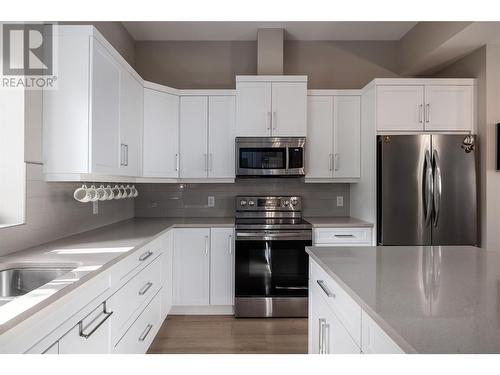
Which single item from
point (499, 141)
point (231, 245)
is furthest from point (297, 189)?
point (499, 141)

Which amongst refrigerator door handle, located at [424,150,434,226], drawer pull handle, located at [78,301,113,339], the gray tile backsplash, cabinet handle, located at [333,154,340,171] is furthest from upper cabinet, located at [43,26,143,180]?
refrigerator door handle, located at [424,150,434,226]

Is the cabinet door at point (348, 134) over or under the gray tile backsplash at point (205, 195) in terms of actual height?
over

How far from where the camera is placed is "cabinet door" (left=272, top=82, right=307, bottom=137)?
10.3 ft

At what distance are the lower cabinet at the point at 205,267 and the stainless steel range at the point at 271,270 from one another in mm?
125

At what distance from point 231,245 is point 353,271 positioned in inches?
73.5

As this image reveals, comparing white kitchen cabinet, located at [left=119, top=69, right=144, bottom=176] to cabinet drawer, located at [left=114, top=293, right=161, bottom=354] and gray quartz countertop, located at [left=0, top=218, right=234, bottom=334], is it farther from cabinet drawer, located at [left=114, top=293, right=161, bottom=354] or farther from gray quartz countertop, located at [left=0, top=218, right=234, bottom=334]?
cabinet drawer, located at [left=114, top=293, right=161, bottom=354]

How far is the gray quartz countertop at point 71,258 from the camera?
95cm

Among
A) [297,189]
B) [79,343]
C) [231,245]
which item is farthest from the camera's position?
[297,189]

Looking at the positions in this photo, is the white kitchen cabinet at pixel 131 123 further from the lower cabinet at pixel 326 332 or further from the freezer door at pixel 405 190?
the freezer door at pixel 405 190

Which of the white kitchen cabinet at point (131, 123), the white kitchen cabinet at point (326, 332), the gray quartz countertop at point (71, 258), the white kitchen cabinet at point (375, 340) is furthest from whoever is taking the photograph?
the white kitchen cabinet at point (131, 123)

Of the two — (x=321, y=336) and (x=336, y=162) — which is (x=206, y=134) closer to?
(x=336, y=162)

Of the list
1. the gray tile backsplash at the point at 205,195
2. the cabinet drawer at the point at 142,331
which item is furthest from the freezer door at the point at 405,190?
the cabinet drawer at the point at 142,331
